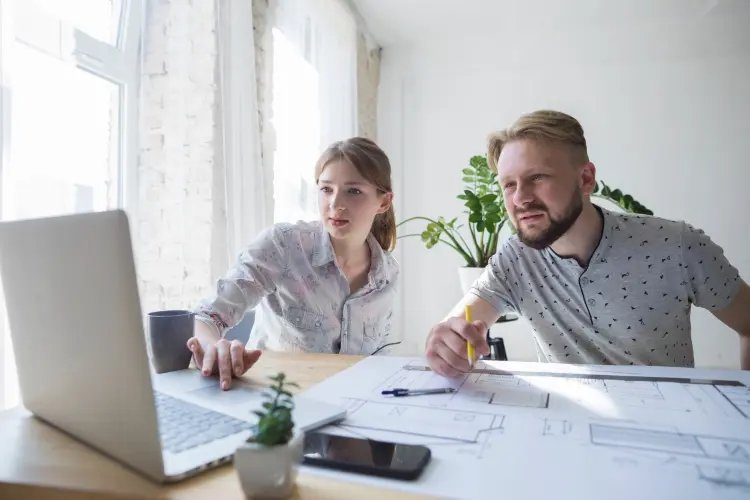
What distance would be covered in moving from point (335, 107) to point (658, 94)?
2.13 meters

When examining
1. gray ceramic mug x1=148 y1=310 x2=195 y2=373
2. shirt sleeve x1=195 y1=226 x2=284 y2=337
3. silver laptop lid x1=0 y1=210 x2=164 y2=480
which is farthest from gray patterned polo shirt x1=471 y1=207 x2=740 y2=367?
silver laptop lid x1=0 y1=210 x2=164 y2=480

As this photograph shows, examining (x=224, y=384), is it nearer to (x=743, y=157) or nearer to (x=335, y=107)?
(x=335, y=107)

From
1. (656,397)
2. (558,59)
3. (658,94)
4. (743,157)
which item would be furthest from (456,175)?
(656,397)

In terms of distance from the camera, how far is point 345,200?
139cm

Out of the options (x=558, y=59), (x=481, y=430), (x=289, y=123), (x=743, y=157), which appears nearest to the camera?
(x=481, y=430)

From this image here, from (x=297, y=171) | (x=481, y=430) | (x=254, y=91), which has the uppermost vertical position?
(x=254, y=91)

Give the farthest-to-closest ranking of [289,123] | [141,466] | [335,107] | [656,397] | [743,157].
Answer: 1. [743,157]
2. [335,107]
3. [289,123]
4. [656,397]
5. [141,466]

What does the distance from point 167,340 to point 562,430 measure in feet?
2.22

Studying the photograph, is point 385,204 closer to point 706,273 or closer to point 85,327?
point 706,273

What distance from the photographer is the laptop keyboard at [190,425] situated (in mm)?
558

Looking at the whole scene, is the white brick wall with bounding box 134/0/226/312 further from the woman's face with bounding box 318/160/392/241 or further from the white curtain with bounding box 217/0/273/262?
the woman's face with bounding box 318/160/392/241

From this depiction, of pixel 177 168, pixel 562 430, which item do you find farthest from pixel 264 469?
pixel 177 168

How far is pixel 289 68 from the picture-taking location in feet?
8.64

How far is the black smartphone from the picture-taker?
1.62 ft
